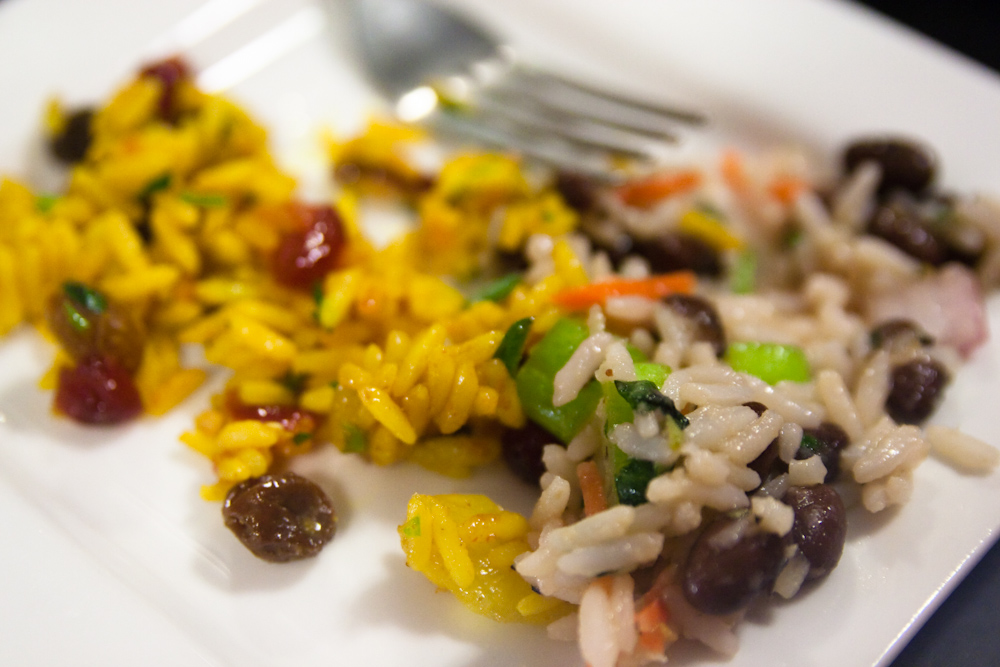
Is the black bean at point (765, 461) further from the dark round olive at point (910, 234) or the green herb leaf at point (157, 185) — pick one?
the green herb leaf at point (157, 185)

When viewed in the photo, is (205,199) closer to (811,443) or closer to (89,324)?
(89,324)

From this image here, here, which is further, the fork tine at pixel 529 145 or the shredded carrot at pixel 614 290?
the fork tine at pixel 529 145

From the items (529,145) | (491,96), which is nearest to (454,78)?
(491,96)

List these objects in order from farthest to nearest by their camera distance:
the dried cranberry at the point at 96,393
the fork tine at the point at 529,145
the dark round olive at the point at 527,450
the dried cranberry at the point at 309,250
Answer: the fork tine at the point at 529,145 < the dried cranberry at the point at 309,250 < the dried cranberry at the point at 96,393 < the dark round olive at the point at 527,450

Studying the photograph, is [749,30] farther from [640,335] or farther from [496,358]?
[496,358]

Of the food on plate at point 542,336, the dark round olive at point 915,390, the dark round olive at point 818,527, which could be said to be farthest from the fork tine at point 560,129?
the dark round olive at point 818,527

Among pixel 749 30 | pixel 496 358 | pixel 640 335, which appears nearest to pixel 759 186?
pixel 749 30
